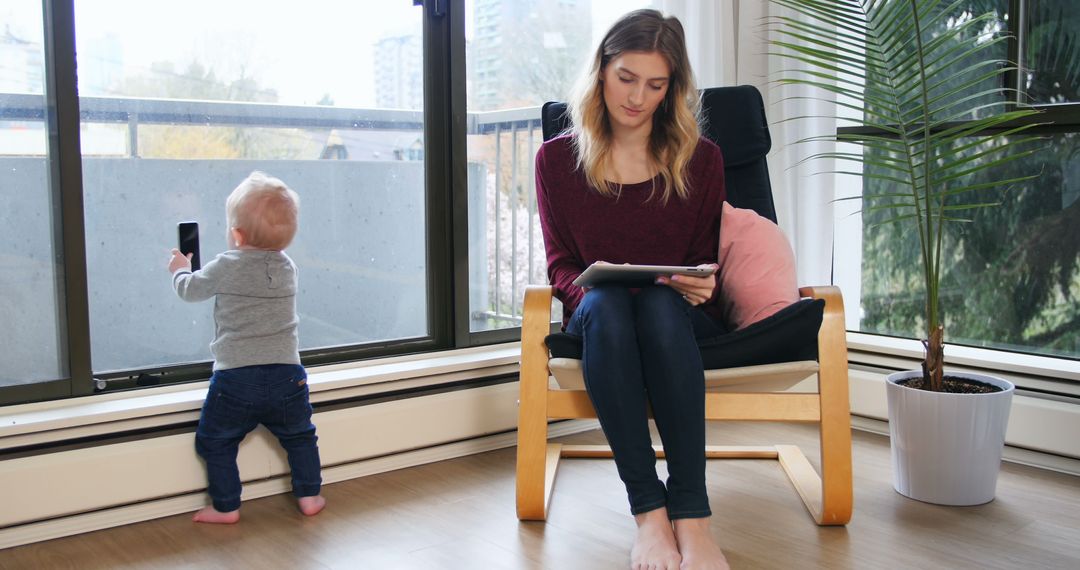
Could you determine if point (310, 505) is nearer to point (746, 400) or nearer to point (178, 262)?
point (178, 262)

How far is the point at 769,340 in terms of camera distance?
184cm

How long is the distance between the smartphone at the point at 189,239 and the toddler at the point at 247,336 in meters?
0.06

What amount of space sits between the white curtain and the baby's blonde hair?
54.0 inches

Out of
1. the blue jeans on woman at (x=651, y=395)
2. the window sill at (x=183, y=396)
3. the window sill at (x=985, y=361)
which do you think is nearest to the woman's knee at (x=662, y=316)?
the blue jeans on woman at (x=651, y=395)

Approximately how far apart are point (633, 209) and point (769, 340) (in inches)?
17.8

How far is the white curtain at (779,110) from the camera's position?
2.84 meters

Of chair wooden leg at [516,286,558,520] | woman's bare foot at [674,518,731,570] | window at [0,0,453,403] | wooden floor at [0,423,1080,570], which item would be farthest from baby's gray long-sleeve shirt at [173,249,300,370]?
woman's bare foot at [674,518,731,570]

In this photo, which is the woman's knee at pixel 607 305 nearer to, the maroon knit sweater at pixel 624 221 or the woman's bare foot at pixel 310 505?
the maroon knit sweater at pixel 624 221

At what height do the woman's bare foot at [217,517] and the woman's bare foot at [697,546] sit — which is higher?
the woman's bare foot at [697,546]

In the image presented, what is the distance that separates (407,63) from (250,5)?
0.43 metres

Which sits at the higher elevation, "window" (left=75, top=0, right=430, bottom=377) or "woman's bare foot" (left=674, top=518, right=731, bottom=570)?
"window" (left=75, top=0, right=430, bottom=377)

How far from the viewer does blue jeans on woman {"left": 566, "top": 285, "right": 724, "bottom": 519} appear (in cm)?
171

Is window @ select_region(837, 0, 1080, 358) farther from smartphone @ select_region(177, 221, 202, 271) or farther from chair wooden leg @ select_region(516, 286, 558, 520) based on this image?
smartphone @ select_region(177, 221, 202, 271)

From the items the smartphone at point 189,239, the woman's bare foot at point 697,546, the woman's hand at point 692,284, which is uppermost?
the smartphone at point 189,239
